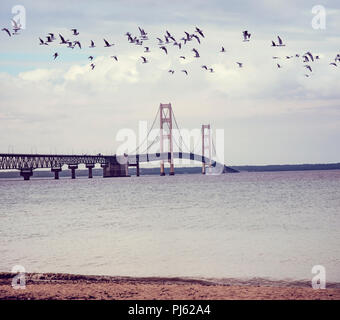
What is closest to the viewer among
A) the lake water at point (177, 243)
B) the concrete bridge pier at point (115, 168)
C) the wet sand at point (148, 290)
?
the wet sand at point (148, 290)

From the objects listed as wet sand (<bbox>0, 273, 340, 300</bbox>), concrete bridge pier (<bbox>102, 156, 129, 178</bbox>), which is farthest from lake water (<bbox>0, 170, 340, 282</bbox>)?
concrete bridge pier (<bbox>102, 156, 129, 178</bbox>)

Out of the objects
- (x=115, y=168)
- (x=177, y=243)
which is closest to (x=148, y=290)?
(x=177, y=243)

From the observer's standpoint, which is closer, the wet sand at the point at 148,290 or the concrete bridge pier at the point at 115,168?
the wet sand at the point at 148,290

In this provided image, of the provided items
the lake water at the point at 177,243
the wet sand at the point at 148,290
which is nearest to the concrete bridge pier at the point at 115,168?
the lake water at the point at 177,243

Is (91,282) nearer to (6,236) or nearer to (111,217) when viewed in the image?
(6,236)

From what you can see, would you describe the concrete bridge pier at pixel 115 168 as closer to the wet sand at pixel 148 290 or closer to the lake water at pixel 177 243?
the lake water at pixel 177 243

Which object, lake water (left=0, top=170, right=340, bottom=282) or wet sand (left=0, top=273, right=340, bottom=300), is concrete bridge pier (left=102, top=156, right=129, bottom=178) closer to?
lake water (left=0, top=170, right=340, bottom=282)

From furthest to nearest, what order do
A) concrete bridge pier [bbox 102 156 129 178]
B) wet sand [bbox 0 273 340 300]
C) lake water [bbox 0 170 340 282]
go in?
1. concrete bridge pier [bbox 102 156 129 178]
2. lake water [bbox 0 170 340 282]
3. wet sand [bbox 0 273 340 300]
